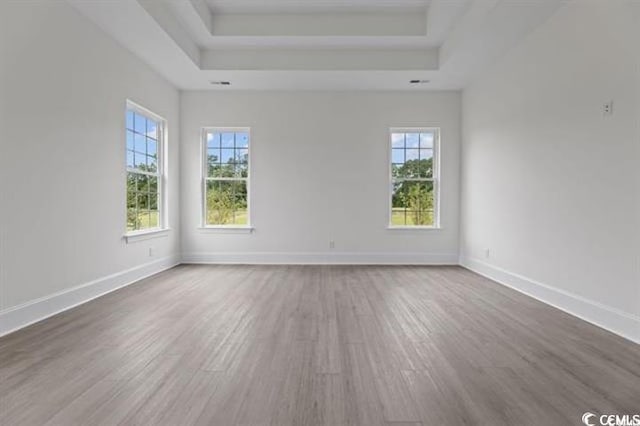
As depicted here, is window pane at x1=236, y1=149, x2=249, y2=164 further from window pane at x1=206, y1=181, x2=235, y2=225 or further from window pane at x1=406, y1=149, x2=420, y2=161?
window pane at x1=406, y1=149, x2=420, y2=161

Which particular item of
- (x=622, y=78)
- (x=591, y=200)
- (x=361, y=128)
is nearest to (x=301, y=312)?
(x=591, y=200)

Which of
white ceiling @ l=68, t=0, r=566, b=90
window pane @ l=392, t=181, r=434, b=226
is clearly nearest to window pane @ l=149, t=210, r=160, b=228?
white ceiling @ l=68, t=0, r=566, b=90

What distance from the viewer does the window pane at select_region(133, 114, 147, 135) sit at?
4.87 m

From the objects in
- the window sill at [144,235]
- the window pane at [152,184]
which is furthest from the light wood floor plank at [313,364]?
the window pane at [152,184]

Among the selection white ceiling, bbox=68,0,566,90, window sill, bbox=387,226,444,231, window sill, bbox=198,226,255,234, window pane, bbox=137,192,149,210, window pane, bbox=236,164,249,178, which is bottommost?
window sill, bbox=198,226,255,234

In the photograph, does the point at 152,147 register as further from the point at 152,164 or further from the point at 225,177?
the point at 225,177

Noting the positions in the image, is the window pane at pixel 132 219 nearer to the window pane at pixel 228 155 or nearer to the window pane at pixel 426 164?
the window pane at pixel 228 155

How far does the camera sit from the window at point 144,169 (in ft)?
15.6

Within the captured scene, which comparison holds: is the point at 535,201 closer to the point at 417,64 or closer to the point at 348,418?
the point at 417,64

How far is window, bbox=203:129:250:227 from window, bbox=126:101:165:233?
0.83 meters

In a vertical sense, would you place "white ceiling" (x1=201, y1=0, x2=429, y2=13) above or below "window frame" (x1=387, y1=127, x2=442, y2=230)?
above

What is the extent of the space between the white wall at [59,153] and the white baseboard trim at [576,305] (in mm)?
4911

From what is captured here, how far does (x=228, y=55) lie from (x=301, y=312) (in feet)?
12.8

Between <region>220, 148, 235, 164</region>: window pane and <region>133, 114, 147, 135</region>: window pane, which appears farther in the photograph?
<region>220, 148, 235, 164</region>: window pane
